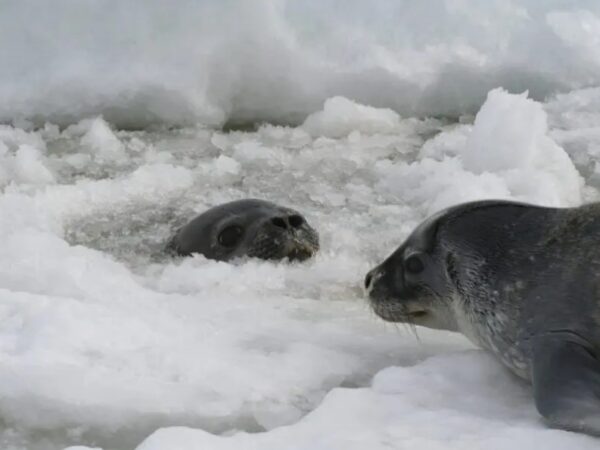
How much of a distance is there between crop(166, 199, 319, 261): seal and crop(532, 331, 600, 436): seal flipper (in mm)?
1660

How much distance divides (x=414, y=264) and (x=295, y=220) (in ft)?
4.00

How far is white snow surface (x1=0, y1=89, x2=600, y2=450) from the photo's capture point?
2191 mm

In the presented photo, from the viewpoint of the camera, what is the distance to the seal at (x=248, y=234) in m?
3.91

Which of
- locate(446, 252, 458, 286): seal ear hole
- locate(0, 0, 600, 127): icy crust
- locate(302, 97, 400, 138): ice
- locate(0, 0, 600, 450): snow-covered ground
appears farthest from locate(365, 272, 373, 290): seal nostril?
locate(0, 0, 600, 127): icy crust

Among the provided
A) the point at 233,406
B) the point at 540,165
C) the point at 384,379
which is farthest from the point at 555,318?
the point at 540,165

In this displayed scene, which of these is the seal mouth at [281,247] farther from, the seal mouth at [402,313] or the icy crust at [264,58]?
the icy crust at [264,58]

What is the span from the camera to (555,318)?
2.38 meters

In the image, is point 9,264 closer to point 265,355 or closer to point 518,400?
point 265,355

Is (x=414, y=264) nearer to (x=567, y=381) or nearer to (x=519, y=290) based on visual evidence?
(x=519, y=290)

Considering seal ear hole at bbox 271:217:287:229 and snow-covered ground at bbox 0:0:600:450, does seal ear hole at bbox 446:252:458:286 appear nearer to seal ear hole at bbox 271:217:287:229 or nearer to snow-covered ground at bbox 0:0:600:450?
snow-covered ground at bbox 0:0:600:450

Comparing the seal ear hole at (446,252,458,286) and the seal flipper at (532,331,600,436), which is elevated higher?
the seal ear hole at (446,252,458,286)

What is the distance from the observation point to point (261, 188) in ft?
16.4

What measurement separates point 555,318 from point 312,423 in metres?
0.67

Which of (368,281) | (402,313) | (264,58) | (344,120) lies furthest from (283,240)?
(264,58)
